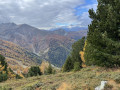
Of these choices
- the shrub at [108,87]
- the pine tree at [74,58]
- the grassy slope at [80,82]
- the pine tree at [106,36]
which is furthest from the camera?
the pine tree at [74,58]

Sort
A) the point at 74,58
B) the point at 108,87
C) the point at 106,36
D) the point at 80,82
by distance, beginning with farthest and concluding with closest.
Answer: the point at 74,58, the point at 106,36, the point at 80,82, the point at 108,87

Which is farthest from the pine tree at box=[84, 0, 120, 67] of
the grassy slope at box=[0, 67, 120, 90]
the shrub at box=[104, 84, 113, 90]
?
the shrub at box=[104, 84, 113, 90]

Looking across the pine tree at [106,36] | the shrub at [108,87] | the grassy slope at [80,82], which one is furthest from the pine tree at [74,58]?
the shrub at [108,87]

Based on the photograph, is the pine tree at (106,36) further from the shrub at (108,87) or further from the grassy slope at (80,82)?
the shrub at (108,87)

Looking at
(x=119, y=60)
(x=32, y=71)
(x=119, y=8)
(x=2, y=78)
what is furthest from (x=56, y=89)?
(x=32, y=71)

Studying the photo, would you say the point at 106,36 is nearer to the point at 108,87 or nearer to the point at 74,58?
the point at 108,87

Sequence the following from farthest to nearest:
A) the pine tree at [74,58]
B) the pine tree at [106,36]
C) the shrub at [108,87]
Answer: the pine tree at [74,58]
the pine tree at [106,36]
the shrub at [108,87]

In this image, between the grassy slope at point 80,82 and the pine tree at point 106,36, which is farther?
the pine tree at point 106,36

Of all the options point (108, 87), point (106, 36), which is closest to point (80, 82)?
point (108, 87)

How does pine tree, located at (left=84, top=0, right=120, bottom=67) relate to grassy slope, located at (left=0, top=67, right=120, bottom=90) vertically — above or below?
above

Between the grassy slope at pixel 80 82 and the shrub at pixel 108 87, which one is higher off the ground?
the shrub at pixel 108 87

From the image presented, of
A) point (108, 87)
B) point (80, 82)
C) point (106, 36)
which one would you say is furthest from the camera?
point (106, 36)

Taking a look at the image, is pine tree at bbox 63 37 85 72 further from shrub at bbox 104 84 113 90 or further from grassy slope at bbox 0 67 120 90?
shrub at bbox 104 84 113 90

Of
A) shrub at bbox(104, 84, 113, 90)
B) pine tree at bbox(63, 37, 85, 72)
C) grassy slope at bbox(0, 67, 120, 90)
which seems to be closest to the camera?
shrub at bbox(104, 84, 113, 90)
